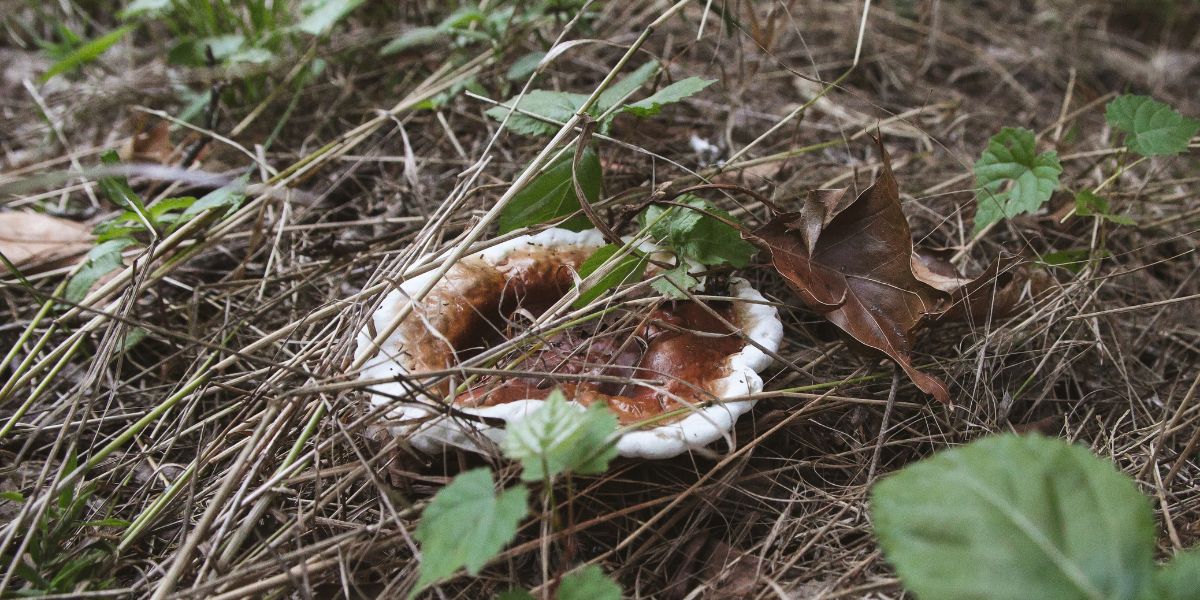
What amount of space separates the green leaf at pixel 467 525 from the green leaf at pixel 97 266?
5.25ft

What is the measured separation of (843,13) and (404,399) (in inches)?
145

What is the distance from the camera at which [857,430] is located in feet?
6.63

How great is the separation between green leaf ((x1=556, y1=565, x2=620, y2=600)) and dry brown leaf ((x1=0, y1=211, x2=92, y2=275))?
2.32m

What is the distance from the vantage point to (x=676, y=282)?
2008 mm

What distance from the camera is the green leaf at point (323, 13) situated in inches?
114

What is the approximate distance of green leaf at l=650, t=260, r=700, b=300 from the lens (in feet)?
6.47

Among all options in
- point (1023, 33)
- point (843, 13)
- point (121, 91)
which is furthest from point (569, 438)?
point (1023, 33)

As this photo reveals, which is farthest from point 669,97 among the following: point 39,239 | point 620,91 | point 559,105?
point 39,239

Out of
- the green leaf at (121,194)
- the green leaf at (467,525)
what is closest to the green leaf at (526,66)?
the green leaf at (121,194)

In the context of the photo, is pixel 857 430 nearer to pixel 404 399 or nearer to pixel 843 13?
pixel 404 399

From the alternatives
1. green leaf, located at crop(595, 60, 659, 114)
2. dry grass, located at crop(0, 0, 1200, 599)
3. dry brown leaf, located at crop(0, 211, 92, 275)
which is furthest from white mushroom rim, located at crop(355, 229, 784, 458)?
dry brown leaf, located at crop(0, 211, 92, 275)

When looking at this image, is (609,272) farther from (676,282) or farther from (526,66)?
(526,66)

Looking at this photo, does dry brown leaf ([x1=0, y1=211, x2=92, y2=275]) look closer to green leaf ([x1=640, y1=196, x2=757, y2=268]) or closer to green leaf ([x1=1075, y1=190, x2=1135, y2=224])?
green leaf ([x1=640, y1=196, x2=757, y2=268])

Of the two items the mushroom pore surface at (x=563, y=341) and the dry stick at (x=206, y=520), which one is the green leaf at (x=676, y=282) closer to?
the mushroom pore surface at (x=563, y=341)
